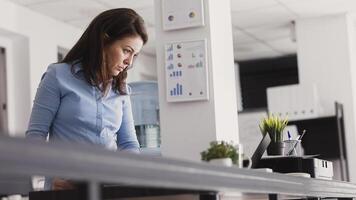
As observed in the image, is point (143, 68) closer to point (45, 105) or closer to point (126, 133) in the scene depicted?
point (126, 133)

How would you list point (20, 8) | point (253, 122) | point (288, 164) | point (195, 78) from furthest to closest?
point (253, 122) < point (20, 8) < point (195, 78) < point (288, 164)

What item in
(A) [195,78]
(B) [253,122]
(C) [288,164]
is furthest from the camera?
(B) [253,122]

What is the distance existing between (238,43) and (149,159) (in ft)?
23.4

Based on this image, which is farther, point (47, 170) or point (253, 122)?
point (253, 122)

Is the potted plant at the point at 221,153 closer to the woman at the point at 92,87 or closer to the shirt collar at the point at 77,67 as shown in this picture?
the woman at the point at 92,87

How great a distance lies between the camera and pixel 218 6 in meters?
3.99

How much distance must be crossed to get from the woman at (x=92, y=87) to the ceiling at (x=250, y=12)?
12.4 ft

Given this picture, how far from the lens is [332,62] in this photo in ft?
22.7

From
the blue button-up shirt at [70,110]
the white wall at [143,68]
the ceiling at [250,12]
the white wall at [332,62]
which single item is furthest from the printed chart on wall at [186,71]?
the white wall at [143,68]

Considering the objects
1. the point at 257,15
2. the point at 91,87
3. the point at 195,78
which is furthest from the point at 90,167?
the point at 257,15

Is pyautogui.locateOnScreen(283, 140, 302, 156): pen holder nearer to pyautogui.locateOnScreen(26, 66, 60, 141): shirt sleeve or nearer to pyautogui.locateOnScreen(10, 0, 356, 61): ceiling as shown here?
pyautogui.locateOnScreen(26, 66, 60, 141): shirt sleeve

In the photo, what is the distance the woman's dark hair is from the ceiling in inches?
148

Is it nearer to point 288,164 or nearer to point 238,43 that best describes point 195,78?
point 288,164

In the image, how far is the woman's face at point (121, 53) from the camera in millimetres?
2184
